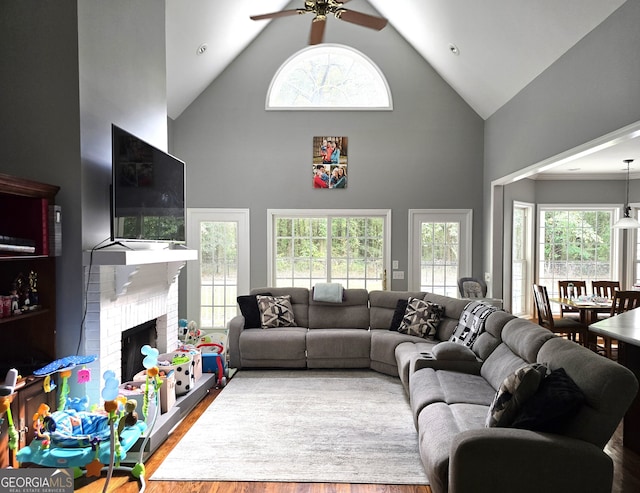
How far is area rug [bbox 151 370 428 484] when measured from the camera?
2.79 m

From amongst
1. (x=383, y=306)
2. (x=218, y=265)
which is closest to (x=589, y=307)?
(x=383, y=306)

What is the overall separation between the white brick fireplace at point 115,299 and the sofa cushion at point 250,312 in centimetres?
139

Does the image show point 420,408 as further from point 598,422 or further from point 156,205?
point 156,205

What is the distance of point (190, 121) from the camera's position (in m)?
6.40

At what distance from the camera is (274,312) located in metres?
5.30

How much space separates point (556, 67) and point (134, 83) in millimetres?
3727

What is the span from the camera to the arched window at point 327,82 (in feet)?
21.1

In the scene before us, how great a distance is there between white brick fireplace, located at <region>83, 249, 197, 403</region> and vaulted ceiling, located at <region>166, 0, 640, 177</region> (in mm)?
2592

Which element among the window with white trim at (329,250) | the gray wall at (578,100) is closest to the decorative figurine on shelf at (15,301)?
the window with white trim at (329,250)

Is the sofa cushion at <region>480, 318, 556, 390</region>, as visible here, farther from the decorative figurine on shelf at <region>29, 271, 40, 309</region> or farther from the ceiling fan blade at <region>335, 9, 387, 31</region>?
the decorative figurine on shelf at <region>29, 271, 40, 309</region>

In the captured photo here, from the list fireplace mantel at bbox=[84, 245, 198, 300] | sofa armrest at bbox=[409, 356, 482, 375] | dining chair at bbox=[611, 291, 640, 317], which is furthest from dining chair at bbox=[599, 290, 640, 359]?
fireplace mantel at bbox=[84, 245, 198, 300]

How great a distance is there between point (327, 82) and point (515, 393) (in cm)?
528

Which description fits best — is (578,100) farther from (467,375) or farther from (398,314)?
(398,314)

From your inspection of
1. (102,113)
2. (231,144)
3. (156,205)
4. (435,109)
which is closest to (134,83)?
(102,113)
